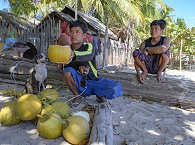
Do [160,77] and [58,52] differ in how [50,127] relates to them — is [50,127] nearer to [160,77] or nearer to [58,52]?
[58,52]

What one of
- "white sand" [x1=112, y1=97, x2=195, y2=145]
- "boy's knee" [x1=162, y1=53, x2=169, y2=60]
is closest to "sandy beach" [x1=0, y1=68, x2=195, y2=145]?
"white sand" [x1=112, y1=97, x2=195, y2=145]

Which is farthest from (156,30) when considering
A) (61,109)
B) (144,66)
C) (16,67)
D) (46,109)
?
(16,67)

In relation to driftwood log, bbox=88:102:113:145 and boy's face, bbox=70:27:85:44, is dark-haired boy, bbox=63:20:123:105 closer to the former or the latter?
boy's face, bbox=70:27:85:44

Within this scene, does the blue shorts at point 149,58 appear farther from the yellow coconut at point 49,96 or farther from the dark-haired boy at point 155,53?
the yellow coconut at point 49,96

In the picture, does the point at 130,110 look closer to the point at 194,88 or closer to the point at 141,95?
the point at 141,95

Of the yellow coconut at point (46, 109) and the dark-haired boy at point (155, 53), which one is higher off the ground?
the dark-haired boy at point (155, 53)

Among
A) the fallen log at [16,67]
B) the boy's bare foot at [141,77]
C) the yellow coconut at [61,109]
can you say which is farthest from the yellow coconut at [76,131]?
the fallen log at [16,67]

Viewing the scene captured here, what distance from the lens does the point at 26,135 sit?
123 centimetres

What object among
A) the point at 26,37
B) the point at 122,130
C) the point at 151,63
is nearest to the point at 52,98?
the point at 122,130

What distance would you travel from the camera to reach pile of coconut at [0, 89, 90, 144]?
1.17m

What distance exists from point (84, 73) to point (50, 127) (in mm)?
1212

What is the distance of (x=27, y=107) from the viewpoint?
1.26 metres

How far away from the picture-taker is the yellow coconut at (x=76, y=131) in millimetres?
1168

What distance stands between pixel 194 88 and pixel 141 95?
99 cm
